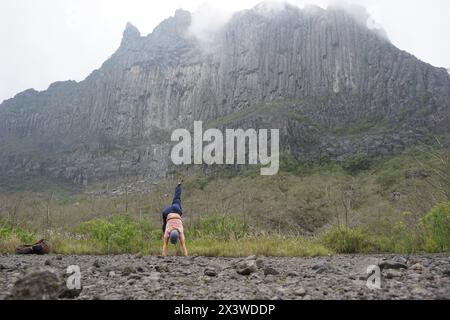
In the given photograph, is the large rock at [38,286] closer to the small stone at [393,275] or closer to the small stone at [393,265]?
the small stone at [393,275]

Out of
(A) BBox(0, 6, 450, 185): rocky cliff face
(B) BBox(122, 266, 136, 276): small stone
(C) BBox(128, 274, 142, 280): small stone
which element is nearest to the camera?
(C) BBox(128, 274, 142, 280): small stone

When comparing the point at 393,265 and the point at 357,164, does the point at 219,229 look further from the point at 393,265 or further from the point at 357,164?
the point at 357,164

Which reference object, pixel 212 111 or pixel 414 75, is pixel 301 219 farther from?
pixel 212 111

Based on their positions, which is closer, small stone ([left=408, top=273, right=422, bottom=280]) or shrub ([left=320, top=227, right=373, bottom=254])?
small stone ([left=408, top=273, right=422, bottom=280])

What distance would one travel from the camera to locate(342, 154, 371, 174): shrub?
60378 mm

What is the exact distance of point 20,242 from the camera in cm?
1320

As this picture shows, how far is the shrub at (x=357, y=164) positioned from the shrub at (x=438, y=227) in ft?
167

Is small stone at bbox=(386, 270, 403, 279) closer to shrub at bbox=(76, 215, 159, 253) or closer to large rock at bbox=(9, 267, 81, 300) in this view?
large rock at bbox=(9, 267, 81, 300)

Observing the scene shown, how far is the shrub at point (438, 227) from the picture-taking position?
9.12m

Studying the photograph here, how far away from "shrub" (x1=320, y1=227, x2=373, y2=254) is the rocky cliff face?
52.8 meters

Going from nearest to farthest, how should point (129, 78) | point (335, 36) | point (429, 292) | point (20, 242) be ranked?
point (429, 292), point (20, 242), point (335, 36), point (129, 78)

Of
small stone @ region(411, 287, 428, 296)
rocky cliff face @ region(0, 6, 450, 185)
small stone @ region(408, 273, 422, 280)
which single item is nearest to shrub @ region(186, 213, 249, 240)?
small stone @ region(408, 273, 422, 280)

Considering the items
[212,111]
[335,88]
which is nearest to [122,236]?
[335,88]
